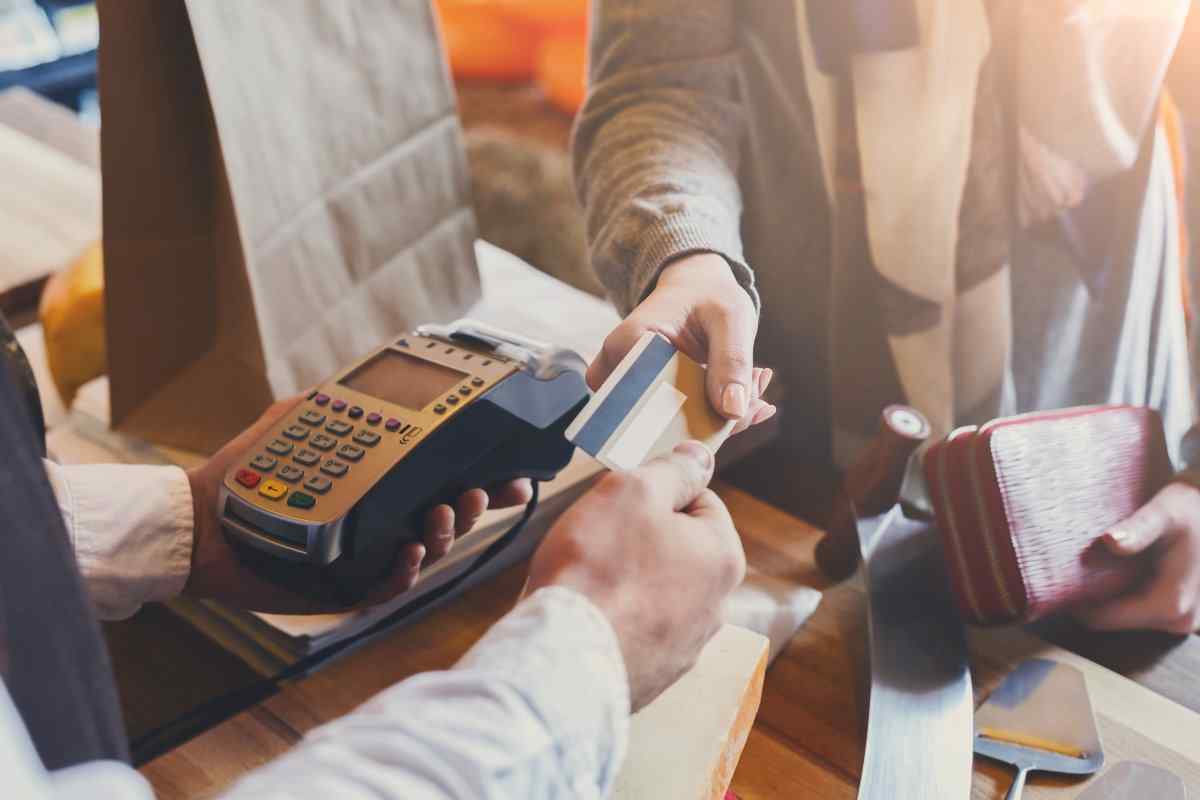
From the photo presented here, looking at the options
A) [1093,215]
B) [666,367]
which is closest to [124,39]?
[666,367]

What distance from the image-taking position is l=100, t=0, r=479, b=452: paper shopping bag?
504 millimetres

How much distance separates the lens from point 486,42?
1423 millimetres

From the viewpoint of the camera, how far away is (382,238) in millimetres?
642

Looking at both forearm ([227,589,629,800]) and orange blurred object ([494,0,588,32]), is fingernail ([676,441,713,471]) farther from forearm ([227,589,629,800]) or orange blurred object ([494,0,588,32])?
orange blurred object ([494,0,588,32])

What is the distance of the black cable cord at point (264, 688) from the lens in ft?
1.48

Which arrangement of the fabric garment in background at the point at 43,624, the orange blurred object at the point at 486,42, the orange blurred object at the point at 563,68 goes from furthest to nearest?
the orange blurred object at the point at 486,42 < the orange blurred object at the point at 563,68 < the fabric garment in background at the point at 43,624

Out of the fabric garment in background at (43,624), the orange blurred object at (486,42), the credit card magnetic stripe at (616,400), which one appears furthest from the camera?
the orange blurred object at (486,42)

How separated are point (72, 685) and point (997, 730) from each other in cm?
35

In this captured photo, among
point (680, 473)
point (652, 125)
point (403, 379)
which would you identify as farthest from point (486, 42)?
point (680, 473)

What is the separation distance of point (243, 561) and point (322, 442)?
0.21 ft

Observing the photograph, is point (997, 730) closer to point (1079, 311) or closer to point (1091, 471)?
point (1091, 471)

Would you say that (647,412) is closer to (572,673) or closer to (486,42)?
(572,673)

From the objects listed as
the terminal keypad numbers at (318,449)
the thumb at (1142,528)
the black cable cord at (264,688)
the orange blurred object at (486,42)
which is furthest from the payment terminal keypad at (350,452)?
the orange blurred object at (486,42)

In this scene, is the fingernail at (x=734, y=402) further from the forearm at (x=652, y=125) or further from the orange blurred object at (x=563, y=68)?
the orange blurred object at (x=563, y=68)
